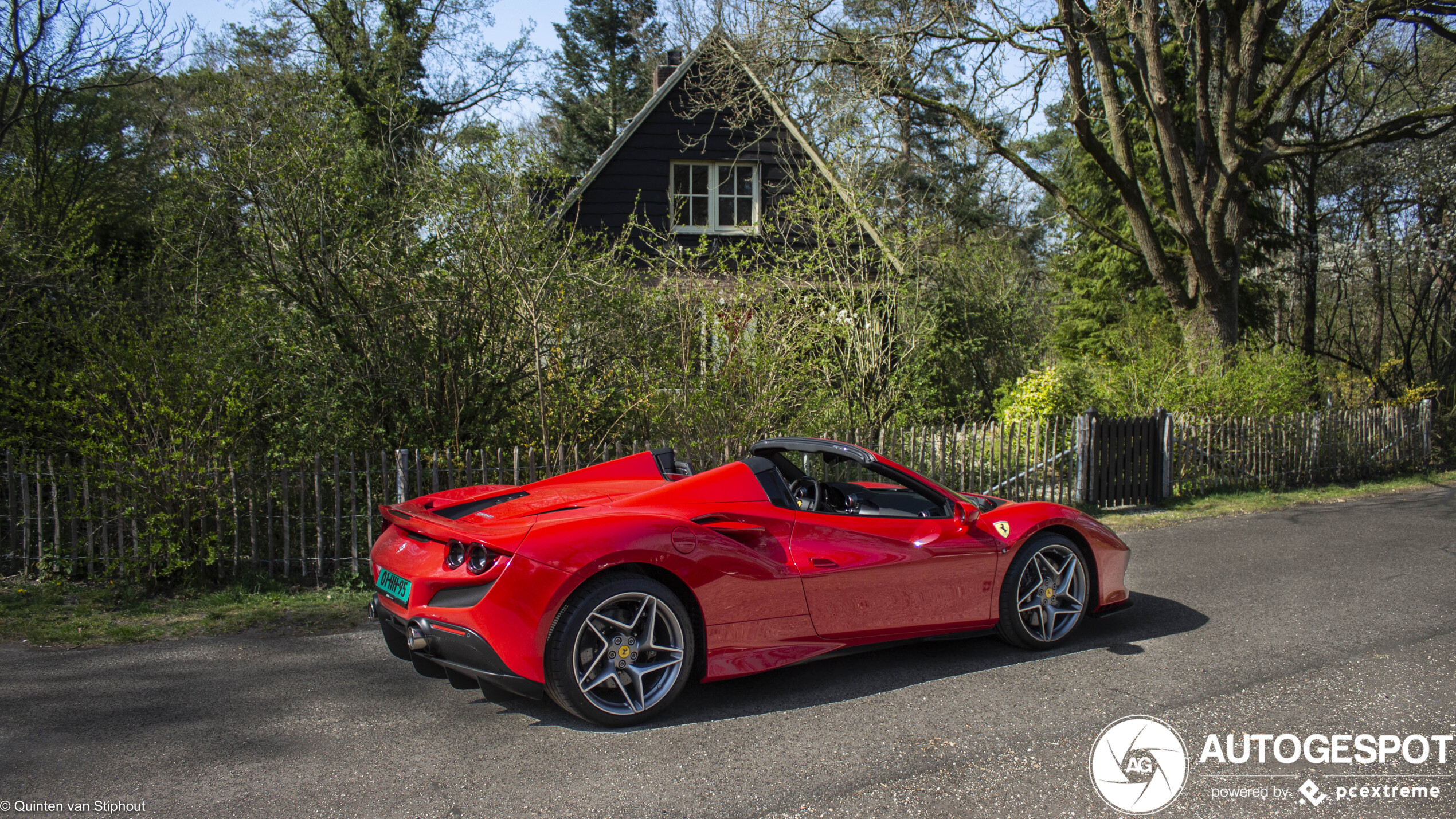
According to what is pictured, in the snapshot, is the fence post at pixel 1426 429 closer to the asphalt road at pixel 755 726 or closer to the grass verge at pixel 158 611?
the asphalt road at pixel 755 726

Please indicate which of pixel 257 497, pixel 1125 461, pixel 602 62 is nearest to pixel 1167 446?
pixel 1125 461

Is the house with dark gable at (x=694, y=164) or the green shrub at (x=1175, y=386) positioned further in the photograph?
the house with dark gable at (x=694, y=164)

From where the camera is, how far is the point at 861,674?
14.8 ft

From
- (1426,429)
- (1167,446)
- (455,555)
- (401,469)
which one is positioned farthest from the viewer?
(1426,429)

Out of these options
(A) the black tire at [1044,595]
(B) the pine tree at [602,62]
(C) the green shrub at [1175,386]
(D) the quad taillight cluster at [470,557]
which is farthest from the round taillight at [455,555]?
(B) the pine tree at [602,62]

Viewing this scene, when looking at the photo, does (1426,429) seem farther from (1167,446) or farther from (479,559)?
(479,559)

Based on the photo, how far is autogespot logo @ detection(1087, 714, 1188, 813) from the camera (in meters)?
3.14

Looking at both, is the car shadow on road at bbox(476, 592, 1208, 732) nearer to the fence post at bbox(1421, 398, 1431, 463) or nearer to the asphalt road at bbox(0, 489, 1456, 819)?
the asphalt road at bbox(0, 489, 1456, 819)

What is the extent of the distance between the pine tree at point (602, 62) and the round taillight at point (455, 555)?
107 ft

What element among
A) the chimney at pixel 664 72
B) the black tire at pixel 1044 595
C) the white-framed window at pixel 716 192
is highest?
the chimney at pixel 664 72

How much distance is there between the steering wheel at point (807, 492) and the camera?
468 cm

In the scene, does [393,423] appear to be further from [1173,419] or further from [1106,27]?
[1106,27]

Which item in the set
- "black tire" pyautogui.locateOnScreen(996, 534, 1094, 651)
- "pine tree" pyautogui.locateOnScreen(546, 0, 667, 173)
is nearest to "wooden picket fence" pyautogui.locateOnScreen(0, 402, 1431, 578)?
"black tire" pyautogui.locateOnScreen(996, 534, 1094, 651)

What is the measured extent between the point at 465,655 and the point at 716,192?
14.8 metres
